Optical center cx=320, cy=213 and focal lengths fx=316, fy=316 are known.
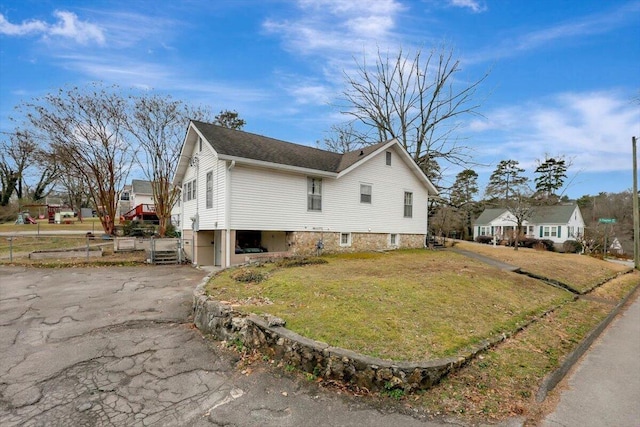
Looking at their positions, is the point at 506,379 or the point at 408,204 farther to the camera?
the point at 408,204

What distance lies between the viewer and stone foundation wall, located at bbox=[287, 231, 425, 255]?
14.8 m

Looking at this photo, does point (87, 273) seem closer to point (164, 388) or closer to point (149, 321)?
point (149, 321)

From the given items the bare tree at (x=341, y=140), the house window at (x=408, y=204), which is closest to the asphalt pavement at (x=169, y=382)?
the house window at (x=408, y=204)

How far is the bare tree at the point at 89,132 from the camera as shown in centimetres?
2017

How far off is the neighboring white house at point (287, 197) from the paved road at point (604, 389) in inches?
427

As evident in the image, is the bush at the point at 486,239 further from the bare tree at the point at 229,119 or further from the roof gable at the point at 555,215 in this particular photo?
the bare tree at the point at 229,119

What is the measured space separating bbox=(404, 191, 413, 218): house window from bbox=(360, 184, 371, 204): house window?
317cm

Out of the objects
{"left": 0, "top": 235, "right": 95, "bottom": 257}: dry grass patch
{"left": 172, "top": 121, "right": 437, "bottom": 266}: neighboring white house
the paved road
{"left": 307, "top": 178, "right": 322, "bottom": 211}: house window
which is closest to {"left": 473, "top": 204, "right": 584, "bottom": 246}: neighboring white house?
{"left": 172, "top": 121, "right": 437, "bottom": 266}: neighboring white house

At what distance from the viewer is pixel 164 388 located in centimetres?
429

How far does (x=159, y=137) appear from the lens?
22.8 m

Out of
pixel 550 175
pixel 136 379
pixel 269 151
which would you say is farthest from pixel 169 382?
pixel 550 175

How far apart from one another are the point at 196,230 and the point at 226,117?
2454cm

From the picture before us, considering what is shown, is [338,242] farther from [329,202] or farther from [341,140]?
[341,140]

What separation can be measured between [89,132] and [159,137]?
4122 millimetres
